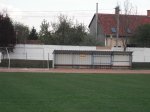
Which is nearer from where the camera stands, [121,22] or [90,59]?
[90,59]

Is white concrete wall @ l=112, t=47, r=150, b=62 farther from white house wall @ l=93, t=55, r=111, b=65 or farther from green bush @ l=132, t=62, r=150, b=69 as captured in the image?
white house wall @ l=93, t=55, r=111, b=65

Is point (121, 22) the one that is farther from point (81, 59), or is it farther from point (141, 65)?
point (81, 59)

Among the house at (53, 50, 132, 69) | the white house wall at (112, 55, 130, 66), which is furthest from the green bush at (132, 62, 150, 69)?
the house at (53, 50, 132, 69)

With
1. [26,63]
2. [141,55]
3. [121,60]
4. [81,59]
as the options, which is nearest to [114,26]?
[141,55]

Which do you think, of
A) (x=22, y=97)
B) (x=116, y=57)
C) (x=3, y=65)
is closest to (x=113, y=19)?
(x=116, y=57)

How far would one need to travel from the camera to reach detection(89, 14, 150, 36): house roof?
73875 millimetres

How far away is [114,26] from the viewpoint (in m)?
80.1

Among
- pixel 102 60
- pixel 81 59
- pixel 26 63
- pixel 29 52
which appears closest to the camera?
pixel 81 59

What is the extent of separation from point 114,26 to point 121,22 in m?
5.13

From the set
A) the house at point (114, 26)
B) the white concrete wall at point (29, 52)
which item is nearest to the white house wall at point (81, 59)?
the white concrete wall at point (29, 52)

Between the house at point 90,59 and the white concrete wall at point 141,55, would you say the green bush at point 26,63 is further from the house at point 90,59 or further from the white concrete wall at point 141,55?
the white concrete wall at point 141,55

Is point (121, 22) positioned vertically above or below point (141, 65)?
above

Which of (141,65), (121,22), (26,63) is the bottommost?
(141,65)

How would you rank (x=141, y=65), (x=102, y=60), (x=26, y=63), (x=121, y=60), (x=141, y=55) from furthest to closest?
(x=141, y=55) → (x=141, y=65) → (x=26, y=63) → (x=121, y=60) → (x=102, y=60)
